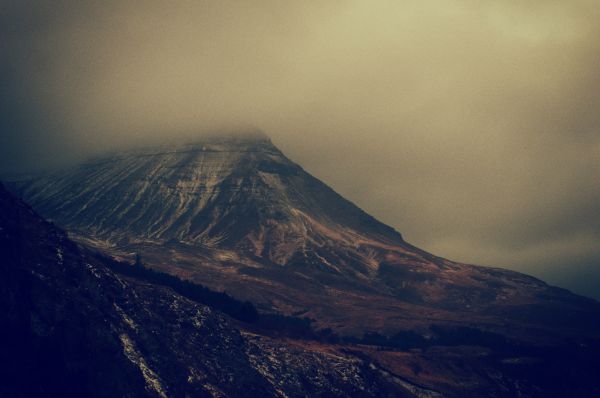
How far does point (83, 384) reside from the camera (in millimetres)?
102375

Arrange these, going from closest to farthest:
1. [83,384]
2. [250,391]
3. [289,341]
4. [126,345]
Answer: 1. [83,384]
2. [126,345]
3. [250,391]
4. [289,341]

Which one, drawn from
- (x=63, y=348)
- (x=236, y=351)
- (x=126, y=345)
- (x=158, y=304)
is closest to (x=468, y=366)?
(x=236, y=351)

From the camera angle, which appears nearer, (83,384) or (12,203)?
(83,384)

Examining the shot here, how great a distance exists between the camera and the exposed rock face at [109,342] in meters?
102

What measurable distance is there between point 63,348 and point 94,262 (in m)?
30.7

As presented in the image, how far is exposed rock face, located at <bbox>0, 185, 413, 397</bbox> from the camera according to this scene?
102 m

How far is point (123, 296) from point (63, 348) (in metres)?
23.7

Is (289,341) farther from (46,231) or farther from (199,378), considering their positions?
(46,231)

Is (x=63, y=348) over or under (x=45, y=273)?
under

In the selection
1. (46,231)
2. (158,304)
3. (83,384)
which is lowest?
(83,384)

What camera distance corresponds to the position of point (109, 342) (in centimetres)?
11069

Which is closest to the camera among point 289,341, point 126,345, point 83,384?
point 83,384

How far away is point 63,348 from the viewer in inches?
4129

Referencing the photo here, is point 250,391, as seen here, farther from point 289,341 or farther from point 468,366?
point 468,366
